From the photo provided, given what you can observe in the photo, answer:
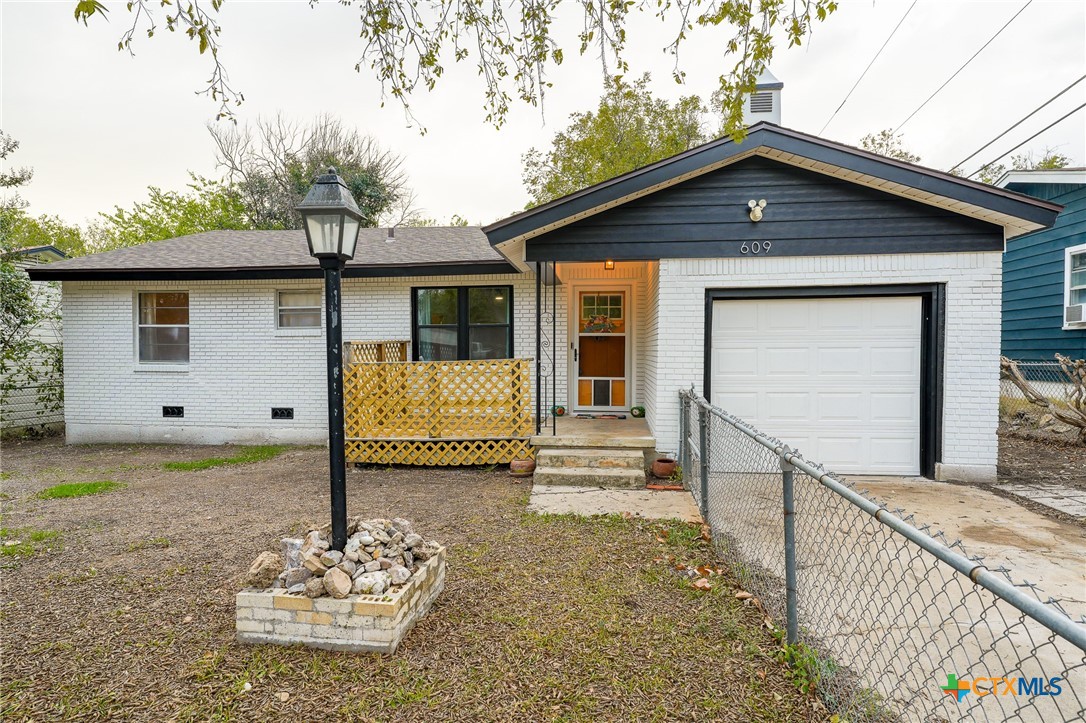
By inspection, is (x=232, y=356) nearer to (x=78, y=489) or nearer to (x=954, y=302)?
(x=78, y=489)

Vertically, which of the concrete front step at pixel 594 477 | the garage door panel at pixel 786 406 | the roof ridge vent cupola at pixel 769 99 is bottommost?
the concrete front step at pixel 594 477

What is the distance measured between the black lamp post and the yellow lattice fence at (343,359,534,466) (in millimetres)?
3717

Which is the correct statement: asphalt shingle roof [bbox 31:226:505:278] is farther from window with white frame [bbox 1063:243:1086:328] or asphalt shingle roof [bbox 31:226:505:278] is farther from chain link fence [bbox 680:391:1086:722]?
window with white frame [bbox 1063:243:1086:328]

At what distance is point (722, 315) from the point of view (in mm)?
6551

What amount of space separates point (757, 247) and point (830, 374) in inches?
69.6

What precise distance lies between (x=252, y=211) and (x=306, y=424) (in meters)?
17.9

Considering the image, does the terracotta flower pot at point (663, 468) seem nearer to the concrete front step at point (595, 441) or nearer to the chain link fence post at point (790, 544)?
the concrete front step at point (595, 441)

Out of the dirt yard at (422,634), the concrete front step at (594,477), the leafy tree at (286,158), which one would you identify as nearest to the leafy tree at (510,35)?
the dirt yard at (422,634)

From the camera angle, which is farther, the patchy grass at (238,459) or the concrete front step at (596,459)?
the patchy grass at (238,459)

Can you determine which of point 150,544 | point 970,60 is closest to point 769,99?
point 150,544

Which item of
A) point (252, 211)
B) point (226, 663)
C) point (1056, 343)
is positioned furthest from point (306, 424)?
point (252, 211)

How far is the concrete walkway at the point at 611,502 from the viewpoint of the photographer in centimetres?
492

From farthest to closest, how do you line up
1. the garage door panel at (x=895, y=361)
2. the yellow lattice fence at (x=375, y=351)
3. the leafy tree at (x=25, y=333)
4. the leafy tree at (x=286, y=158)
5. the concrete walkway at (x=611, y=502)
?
the leafy tree at (x=286, y=158) < the leafy tree at (x=25, y=333) < the yellow lattice fence at (x=375, y=351) < the garage door panel at (x=895, y=361) < the concrete walkway at (x=611, y=502)

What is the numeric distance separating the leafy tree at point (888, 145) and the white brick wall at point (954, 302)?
17.5 m
